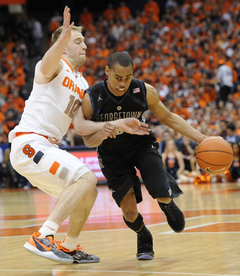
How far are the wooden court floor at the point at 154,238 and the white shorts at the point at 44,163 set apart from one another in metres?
0.83

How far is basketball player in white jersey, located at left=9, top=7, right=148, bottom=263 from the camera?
4.27 metres

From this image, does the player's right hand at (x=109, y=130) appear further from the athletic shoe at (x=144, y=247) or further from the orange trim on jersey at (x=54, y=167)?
the athletic shoe at (x=144, y=247)

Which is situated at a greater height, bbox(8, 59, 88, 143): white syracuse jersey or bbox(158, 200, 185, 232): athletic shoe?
bbox(8, 59, 88, 143): white syracuse jersey

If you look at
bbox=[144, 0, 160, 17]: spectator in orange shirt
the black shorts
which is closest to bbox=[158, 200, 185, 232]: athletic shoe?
the black shorts

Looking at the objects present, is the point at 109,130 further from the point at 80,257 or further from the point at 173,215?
the point at 80,257

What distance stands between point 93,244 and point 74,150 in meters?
8.50

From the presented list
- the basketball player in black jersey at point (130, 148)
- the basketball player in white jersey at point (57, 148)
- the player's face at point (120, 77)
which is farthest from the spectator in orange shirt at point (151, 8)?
the player's face at point (120, 77)

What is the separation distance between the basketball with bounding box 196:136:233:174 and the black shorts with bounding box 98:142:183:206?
40cm

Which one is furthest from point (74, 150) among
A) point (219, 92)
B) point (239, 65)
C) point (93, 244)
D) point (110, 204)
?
point (93, 244)

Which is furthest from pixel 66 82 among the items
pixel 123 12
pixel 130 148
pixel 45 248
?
pixel 123 12

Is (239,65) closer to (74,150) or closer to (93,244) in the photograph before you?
(74,150)

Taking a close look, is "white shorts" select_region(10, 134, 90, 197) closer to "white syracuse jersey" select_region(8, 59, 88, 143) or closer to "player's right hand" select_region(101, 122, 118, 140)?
"white syracuse jersey" select_region(8, 59, 88, 143)

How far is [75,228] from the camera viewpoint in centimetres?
474

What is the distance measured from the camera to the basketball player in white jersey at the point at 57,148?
4270mm
